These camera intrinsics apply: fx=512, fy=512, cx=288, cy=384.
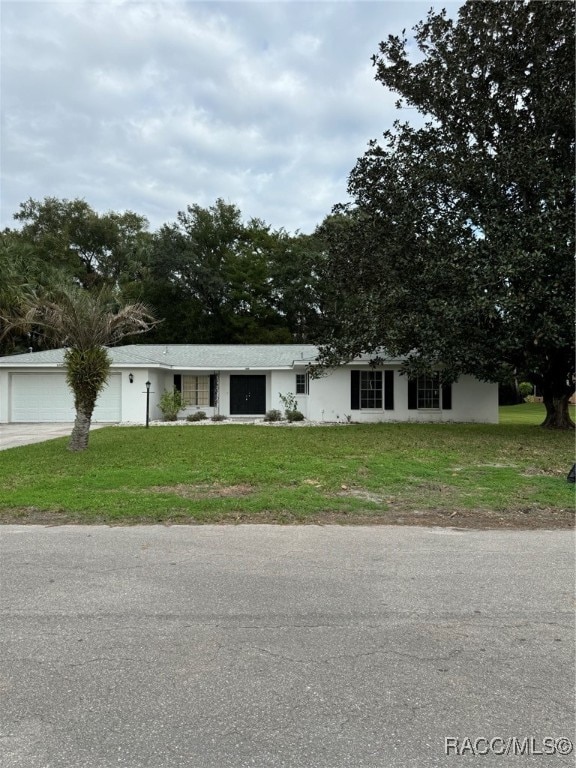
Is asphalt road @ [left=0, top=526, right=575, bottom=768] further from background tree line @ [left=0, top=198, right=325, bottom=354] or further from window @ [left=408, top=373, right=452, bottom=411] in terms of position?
background tree line @ [left=0, top=198, right=325, bottom=354]

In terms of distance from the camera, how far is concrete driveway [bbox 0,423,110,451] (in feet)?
44.1

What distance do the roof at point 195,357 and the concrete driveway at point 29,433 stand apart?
2.32 meters

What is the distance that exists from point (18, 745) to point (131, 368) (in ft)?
59.8

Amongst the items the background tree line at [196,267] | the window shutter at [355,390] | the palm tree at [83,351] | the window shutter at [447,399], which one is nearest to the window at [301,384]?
the window shutter at [355,390]

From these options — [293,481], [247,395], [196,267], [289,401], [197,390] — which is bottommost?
[293,481]

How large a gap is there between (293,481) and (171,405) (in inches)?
504

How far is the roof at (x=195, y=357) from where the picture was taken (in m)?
19.6

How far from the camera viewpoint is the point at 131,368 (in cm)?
1972

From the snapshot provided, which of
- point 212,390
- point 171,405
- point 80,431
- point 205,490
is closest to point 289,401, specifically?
point 212,390

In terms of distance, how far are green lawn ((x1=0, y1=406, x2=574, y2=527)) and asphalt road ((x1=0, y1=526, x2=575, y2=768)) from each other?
50.0 inches

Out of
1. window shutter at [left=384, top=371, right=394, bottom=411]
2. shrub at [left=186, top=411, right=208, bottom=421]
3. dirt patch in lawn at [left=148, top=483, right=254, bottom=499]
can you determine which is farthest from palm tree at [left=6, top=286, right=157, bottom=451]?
window shutter at [left=384, top=371, right=394, bottom=411]

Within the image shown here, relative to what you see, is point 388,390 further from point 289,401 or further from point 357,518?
point 357,518

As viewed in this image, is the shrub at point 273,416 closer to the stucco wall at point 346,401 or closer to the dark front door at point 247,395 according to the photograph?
the stucco wall at point 346,401

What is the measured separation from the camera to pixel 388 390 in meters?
19.9
